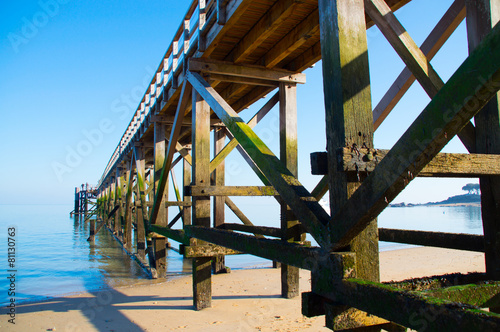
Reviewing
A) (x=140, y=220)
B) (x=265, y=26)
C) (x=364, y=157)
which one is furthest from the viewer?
(x=140, y=220)

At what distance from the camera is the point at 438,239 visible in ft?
9.48

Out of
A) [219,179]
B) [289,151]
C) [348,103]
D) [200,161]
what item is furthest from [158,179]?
[348,103]

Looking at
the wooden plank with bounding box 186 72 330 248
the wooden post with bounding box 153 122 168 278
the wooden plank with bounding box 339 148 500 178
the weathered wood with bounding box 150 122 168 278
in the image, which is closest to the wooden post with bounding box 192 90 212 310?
the wooden plank with bounding box 186 72 330 248

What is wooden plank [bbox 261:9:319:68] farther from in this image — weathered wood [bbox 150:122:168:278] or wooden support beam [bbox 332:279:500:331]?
weathered wood [bbox 150:122:168:278]

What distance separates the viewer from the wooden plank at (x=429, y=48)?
2.80 metres

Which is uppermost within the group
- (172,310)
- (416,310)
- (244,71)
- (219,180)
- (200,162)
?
(244,71)

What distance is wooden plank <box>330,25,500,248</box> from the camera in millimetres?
1212

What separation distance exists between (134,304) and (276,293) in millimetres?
2404

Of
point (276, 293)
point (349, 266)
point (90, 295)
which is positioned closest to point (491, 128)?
point (349, 266)

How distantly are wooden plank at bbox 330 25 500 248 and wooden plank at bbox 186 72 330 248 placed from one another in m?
0.26

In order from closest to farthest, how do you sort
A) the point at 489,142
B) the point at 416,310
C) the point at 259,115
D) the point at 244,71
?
the point at 416,310, the point at 489,142, the point at 244,71, the point at 259,115

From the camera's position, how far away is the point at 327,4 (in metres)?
2.11

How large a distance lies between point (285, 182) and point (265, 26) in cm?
240

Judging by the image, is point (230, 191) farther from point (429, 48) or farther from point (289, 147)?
point (429, 48)
